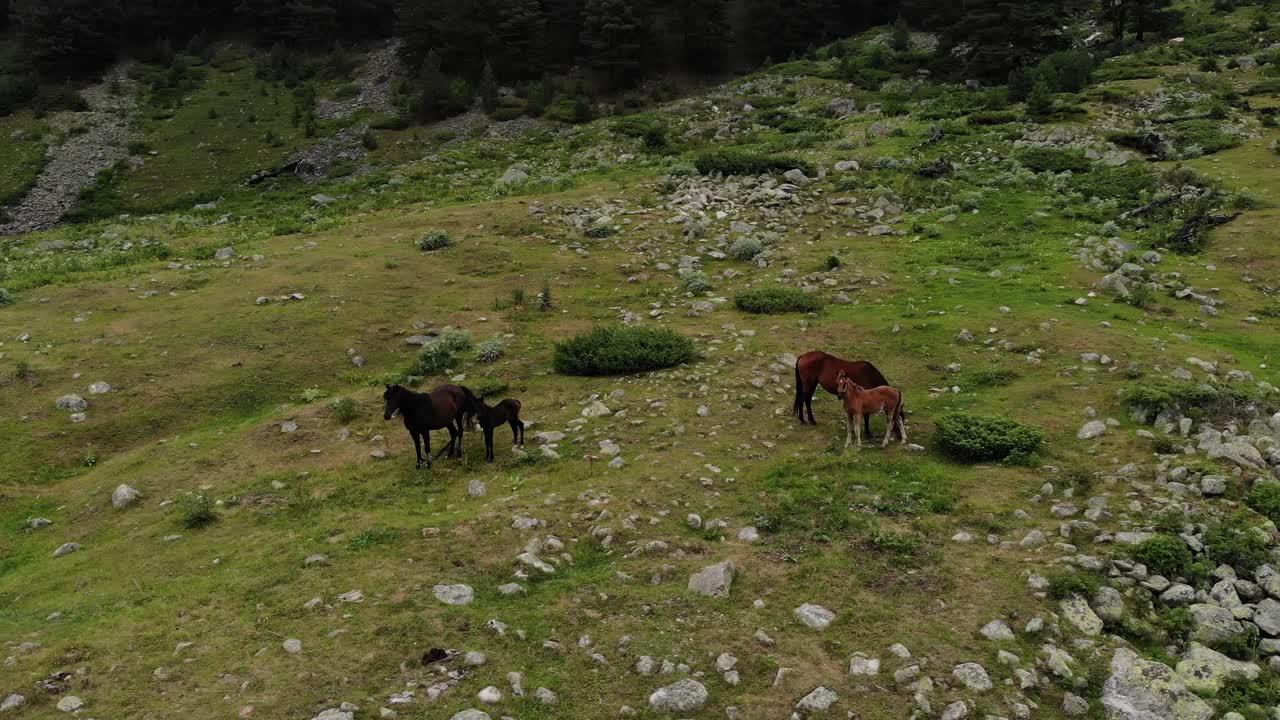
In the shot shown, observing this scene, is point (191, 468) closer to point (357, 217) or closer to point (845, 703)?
point (845, 703)

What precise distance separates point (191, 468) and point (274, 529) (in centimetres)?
357

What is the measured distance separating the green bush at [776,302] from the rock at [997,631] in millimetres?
12503

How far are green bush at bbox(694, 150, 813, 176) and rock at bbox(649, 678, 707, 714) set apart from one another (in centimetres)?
2751

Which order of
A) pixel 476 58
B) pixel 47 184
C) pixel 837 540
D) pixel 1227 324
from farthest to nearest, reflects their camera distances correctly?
pixel 476 58 < pixel 47 184 < pixel 1227 324 < pixel 837 540

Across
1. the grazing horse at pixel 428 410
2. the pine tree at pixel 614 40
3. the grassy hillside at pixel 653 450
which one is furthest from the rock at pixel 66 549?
the pine tree at pixel 614 40

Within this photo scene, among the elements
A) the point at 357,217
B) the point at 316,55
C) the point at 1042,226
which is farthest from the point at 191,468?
the point at 316,55

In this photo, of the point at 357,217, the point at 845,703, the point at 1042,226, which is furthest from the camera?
the point at 357,217

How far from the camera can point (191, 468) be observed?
13.6m

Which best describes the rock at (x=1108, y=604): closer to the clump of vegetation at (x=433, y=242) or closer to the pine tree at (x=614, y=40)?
the clump of vegetation at (x=433, y=242)

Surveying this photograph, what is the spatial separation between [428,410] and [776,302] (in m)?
10.4

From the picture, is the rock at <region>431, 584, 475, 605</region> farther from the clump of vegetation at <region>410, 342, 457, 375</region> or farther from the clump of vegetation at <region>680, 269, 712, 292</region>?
the clump of vegetation at <region>680, 269, 712, 292</region>

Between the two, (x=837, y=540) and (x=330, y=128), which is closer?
(x=837, y=540)

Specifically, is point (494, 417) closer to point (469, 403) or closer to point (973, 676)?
point (469, 403)

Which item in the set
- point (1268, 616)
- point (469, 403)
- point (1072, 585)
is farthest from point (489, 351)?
point (1268, 616)
